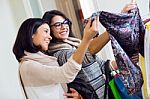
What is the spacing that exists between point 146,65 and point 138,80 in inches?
4.2

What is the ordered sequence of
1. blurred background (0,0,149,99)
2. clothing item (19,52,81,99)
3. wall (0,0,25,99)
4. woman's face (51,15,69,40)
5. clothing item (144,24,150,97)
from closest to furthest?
clothing item (144,24,150,97) → clothing item (19,52,81,99) → woman's face (51,15,69,40) → blurred background (0,0,149,99) → wall (0,0,25,99)

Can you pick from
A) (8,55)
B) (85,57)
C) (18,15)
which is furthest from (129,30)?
(18,15)

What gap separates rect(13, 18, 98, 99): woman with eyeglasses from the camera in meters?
1.18

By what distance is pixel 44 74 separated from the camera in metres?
1.18

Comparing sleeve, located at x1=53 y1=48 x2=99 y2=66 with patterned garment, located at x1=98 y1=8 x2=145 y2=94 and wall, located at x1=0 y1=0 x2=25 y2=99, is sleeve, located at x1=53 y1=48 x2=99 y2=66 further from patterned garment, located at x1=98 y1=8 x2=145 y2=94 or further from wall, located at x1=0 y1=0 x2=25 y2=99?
wall, located at x1=0 y1=0 x2=25 y2=99

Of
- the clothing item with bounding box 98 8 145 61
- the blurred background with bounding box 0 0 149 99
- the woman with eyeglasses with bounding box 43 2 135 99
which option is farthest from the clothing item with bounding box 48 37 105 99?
the blurred background with bounding box 0 0 149 99

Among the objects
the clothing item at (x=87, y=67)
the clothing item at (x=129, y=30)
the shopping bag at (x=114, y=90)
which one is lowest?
the shopping bag at (x=114, y=90)

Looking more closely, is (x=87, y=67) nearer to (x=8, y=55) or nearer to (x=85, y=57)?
(x=85, y=57)

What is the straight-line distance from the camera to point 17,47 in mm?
1302

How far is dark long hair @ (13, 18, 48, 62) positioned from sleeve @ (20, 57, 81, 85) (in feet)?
0.25

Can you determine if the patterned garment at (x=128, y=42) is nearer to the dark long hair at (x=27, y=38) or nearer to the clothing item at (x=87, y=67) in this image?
the clothing item at (x=87, y=67)

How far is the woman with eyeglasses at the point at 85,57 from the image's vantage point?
1.32 m

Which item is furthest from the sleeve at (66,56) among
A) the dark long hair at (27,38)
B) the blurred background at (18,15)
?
the blurred background at (18,15)

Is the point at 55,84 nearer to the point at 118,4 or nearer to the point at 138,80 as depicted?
the point at 138,80
